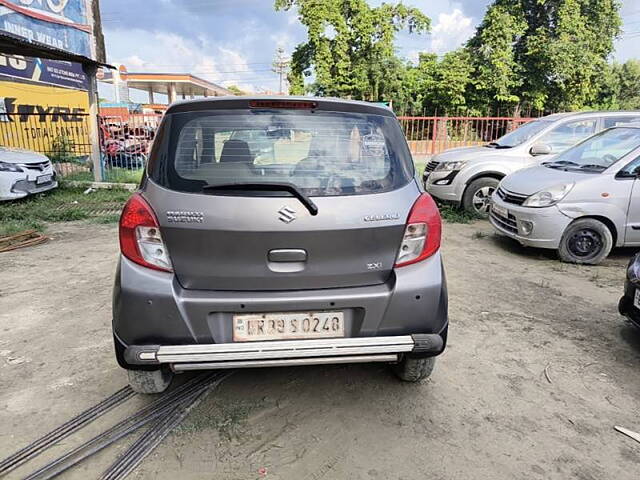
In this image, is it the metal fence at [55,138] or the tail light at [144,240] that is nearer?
the tail light at [144,240]

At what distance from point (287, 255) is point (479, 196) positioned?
6.40 meters

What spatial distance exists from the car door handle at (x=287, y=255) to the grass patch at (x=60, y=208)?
19.5ft

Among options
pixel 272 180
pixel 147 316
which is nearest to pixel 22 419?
pixel 147 316

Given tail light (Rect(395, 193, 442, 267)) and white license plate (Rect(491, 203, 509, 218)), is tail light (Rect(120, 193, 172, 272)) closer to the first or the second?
tail light (Rect(395, 193, 442, 267))

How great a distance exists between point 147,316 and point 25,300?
2.74m

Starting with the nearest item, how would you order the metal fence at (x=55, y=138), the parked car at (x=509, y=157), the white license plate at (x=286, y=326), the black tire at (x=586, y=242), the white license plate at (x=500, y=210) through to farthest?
the white license plate at (x=286, y=326), the black tire at (x=586, y=242), the white license plate at (x=500, y=210), the parked car at (x=509, y=157), the metal fence at (x=55, y=138)

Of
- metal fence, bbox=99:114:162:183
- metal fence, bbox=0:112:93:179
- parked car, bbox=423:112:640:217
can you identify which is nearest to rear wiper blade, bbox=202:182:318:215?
parked car, bbox=423:112:640:217

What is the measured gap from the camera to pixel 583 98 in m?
24.5

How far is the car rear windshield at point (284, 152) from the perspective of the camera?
7.85ft

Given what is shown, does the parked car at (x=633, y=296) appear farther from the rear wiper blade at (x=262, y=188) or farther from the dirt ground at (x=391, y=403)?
the rear wiper blade at (x=262, y=188)

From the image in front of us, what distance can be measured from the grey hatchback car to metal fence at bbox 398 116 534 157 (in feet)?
42.8

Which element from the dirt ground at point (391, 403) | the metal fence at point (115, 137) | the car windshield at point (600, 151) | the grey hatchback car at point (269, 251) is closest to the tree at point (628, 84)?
the metal fence at point (115, 137)

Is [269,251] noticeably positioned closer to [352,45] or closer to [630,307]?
[630,307]

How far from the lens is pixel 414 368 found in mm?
2785
